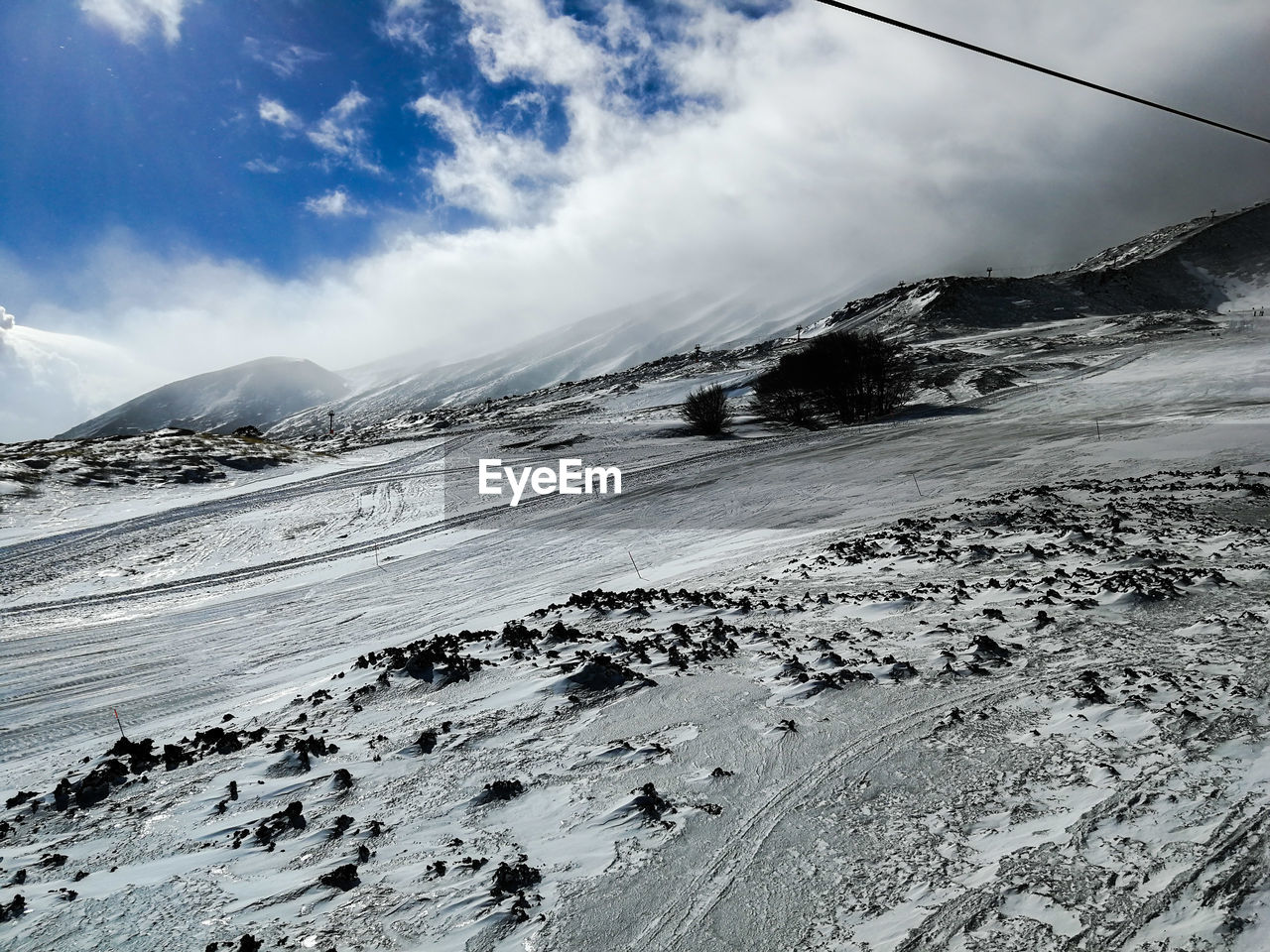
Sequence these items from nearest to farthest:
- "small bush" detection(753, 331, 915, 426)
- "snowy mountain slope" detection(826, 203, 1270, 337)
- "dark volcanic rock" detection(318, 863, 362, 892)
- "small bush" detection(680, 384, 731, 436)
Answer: "dark volcanic rock" detection(318, 863, 362, 892), "small bush" detection(680, 384, 731, 436), "small bush" detection(753, 331, 915, 426), "snowy mountain slope" detection(826, 203, 1270, 337)

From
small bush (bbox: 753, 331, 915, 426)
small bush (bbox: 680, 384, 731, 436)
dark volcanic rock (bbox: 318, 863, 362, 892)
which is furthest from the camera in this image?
small bush (bbox: 753, 331, 915, 426)

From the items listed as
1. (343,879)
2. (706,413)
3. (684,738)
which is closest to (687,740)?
(684,738)

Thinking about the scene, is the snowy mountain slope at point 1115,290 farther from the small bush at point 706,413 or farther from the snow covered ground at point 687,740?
the snow covered ground at point 687,740

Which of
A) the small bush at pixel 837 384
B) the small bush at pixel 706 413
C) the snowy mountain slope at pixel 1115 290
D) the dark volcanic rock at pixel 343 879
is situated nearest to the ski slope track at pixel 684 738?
the dark volcanic rock at pixel 343 879

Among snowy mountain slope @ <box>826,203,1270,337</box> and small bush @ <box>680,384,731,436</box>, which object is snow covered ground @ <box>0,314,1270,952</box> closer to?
small bush @ <box>680,384,731,436</box>

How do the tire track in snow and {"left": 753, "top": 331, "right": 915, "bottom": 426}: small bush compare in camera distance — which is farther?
{"left": 753, "top": 331, "right": 915, "bottom": 426}: small bush

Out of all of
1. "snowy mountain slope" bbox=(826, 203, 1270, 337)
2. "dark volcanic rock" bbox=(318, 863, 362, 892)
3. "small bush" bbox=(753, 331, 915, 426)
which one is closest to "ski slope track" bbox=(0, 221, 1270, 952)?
"dark volcanic rock" bbox=(318, 863, 362, 892)

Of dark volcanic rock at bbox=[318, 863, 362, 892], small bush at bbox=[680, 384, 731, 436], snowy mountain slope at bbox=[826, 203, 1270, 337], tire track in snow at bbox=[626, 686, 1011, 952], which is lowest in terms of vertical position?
tire track in snow at bbox=[626, 686, 1011, 952]

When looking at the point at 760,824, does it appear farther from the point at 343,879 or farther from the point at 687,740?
the point at 343,879
